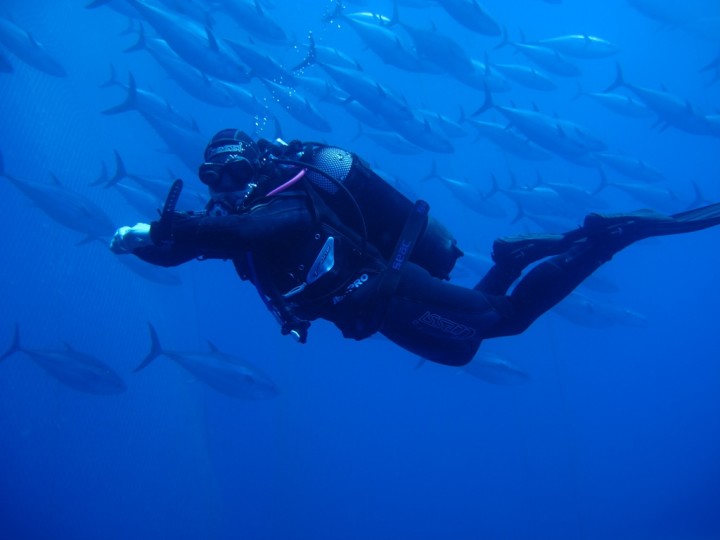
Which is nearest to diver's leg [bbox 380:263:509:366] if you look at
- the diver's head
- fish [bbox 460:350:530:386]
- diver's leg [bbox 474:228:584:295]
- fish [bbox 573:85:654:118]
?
diver's leg [bbox 474:228:584:295]

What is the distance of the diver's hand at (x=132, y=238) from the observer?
2516 mm

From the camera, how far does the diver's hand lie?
8.25 ft

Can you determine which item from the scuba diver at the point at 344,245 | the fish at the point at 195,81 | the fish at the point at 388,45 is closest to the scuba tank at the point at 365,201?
the scuba diver at the point at 344,245

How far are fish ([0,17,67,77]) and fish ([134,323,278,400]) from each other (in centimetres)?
622

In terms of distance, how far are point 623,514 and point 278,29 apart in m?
22.8

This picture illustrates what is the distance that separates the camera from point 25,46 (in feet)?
34.3

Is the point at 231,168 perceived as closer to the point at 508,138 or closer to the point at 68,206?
the point at 68,206

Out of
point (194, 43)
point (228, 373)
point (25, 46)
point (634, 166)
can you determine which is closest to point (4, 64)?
point (25, 46)

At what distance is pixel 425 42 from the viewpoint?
10.4 meters

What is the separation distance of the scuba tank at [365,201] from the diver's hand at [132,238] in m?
0.78

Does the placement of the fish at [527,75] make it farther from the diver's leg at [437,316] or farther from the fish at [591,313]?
the diver's leg at [437,316]

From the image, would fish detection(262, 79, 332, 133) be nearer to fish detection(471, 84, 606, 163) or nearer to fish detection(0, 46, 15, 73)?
fish detection(471, 84, 606, 163)

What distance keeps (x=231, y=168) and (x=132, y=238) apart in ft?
1.86

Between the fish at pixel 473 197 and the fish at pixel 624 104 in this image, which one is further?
the fish at pixel 624 104
